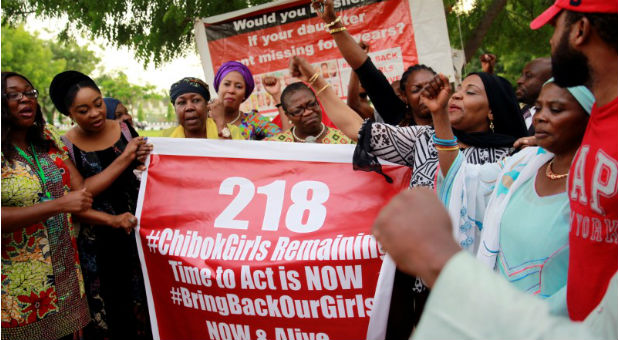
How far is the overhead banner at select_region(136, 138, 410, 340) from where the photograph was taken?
2.73 metres

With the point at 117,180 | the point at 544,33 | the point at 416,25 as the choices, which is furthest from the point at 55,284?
the point at 544,33

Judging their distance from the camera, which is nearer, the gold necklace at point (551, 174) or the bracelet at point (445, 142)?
the gold necklace at point (551, 174)

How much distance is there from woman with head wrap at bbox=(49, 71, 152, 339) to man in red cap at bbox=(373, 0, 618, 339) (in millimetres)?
2639

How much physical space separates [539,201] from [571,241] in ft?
1.15

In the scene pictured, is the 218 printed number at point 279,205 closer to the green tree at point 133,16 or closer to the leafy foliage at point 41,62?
the green tree at point 133,16

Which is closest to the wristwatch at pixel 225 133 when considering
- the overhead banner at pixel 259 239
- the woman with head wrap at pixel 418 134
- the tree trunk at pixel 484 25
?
the overhead banner at pixel 259 239

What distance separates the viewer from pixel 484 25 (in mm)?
7215

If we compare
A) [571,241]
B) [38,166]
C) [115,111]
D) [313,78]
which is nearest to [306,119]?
[313,78]

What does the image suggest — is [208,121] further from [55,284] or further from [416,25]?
[416,25]

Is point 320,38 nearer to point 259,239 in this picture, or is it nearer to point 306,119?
point 306,119

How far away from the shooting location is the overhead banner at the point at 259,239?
8.97 ft

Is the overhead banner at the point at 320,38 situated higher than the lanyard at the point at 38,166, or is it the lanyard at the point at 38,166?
the overhead banner at the point at 320,38

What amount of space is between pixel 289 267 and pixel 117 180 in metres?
1.47

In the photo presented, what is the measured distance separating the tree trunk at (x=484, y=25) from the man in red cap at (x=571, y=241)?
582 centimetres
